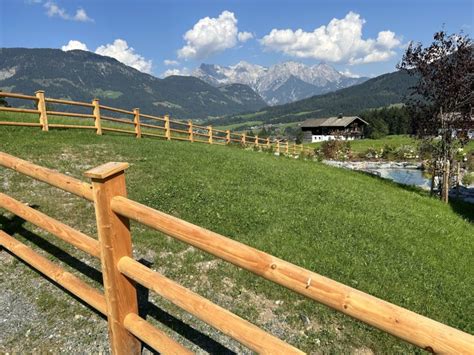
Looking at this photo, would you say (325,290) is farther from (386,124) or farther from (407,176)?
(386,124)

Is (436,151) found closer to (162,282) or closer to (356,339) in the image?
(356,339)

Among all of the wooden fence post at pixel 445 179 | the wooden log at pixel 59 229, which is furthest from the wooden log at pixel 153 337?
the wooden fence post at pixel 445 179

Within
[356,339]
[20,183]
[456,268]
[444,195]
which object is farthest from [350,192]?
[20,183]

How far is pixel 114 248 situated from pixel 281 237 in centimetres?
495

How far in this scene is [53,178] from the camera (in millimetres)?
4164

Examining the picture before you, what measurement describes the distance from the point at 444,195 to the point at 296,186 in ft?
32.1

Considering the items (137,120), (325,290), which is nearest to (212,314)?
(325,290)

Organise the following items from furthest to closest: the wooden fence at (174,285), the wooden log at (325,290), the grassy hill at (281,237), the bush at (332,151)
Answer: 1. the bush at (332,151)
2. the grassy hill at (281,237)
3. the wooden fence at (174,285)
4. the wooden log at (325,290)

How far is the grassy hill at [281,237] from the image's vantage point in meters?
5.22

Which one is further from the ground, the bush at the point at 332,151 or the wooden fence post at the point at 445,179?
the wooden fence post at the point at 445,179

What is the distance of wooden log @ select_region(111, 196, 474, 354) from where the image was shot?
1.96 meters

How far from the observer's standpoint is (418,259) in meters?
8.02

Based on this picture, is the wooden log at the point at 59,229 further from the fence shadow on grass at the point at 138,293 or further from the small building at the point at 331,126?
the small building at the point at 331,126

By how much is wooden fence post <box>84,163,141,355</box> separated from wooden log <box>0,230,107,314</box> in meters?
0.32
